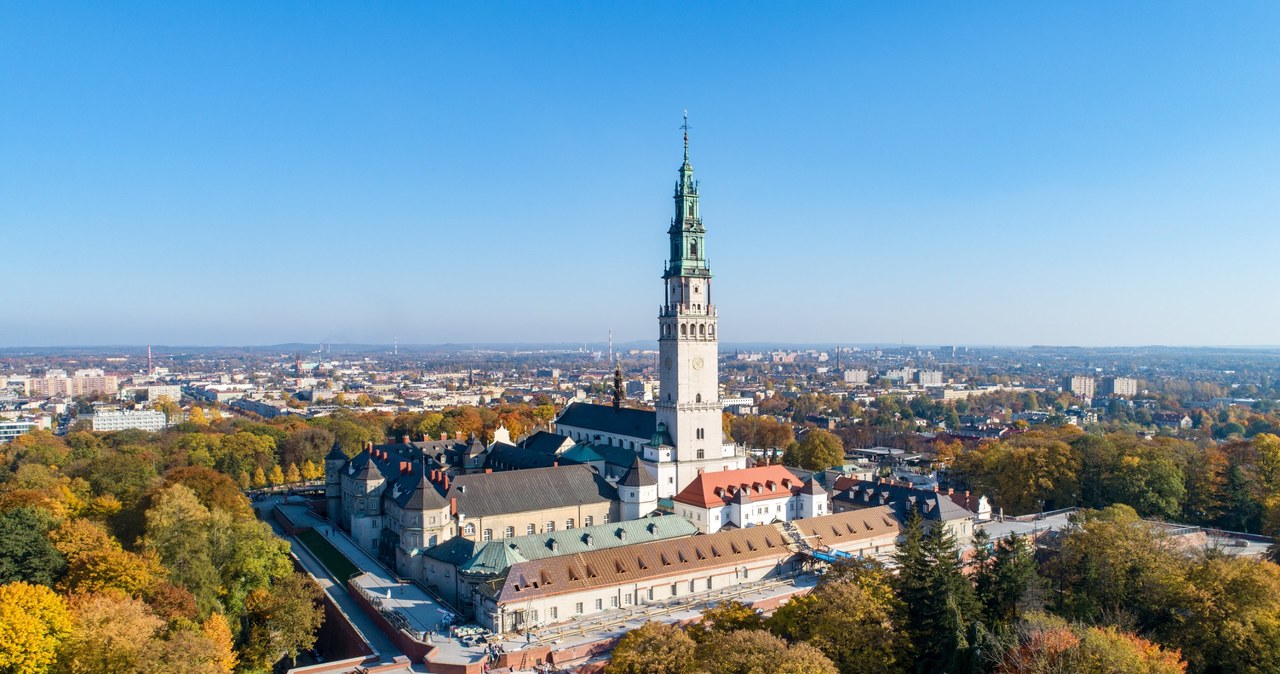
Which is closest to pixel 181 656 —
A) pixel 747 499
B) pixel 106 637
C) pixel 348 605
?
pixel 106 637

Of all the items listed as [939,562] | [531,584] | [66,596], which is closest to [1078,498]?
[939,562]

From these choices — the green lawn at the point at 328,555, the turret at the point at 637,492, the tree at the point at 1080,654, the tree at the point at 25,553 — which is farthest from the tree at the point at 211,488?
the tree at the point at 1080,654

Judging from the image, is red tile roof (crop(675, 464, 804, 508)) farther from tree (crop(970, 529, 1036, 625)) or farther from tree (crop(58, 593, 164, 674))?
tree (crop(58, 593, 164, 674))

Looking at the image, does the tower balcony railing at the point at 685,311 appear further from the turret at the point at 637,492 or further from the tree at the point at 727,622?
the tree at the point at 727,622

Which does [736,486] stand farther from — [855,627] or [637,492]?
[855,627]

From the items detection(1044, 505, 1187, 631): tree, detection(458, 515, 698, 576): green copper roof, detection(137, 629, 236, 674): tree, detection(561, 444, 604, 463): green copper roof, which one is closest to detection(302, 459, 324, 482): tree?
detection(561, 444, 604, 463): green copper roof

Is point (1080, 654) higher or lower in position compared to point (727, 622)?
higher
